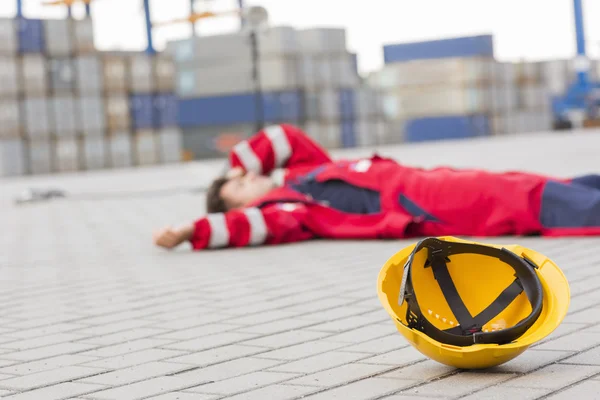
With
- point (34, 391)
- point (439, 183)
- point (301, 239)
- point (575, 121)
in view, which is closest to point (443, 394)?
point (34, 391)

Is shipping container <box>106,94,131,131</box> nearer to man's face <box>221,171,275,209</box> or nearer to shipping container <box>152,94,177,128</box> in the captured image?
shipping container <box>152,94,177,128</box>

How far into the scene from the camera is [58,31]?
1159 inches

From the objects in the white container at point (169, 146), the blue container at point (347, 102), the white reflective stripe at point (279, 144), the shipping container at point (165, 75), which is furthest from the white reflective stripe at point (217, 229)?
the blue container at point (347, 102)

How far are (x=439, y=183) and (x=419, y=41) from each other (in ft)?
128

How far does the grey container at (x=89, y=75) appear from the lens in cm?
2983

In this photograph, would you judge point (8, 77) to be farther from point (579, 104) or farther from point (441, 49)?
point (579, 104)

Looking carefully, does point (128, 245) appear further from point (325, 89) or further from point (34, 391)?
point (325, 89)

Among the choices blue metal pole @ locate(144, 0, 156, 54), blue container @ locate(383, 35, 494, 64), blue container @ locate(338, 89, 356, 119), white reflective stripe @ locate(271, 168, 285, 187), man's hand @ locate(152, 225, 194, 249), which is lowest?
man's hand @ locate(152, 225, 194, 249)

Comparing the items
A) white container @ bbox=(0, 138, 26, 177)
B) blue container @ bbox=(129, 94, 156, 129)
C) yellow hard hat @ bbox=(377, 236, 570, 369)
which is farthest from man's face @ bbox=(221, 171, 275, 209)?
blue container @ bbox=(129, 94, 156, 129)

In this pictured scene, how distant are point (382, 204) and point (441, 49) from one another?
3801cm

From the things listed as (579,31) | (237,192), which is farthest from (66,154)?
(237,192)

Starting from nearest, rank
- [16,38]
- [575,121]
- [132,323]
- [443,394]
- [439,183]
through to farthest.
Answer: [443,394]
[132,323]
[439,183]
[16,38]
[575,121]

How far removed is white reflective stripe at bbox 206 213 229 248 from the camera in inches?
247

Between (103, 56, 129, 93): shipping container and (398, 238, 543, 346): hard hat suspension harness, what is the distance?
94.3ft
